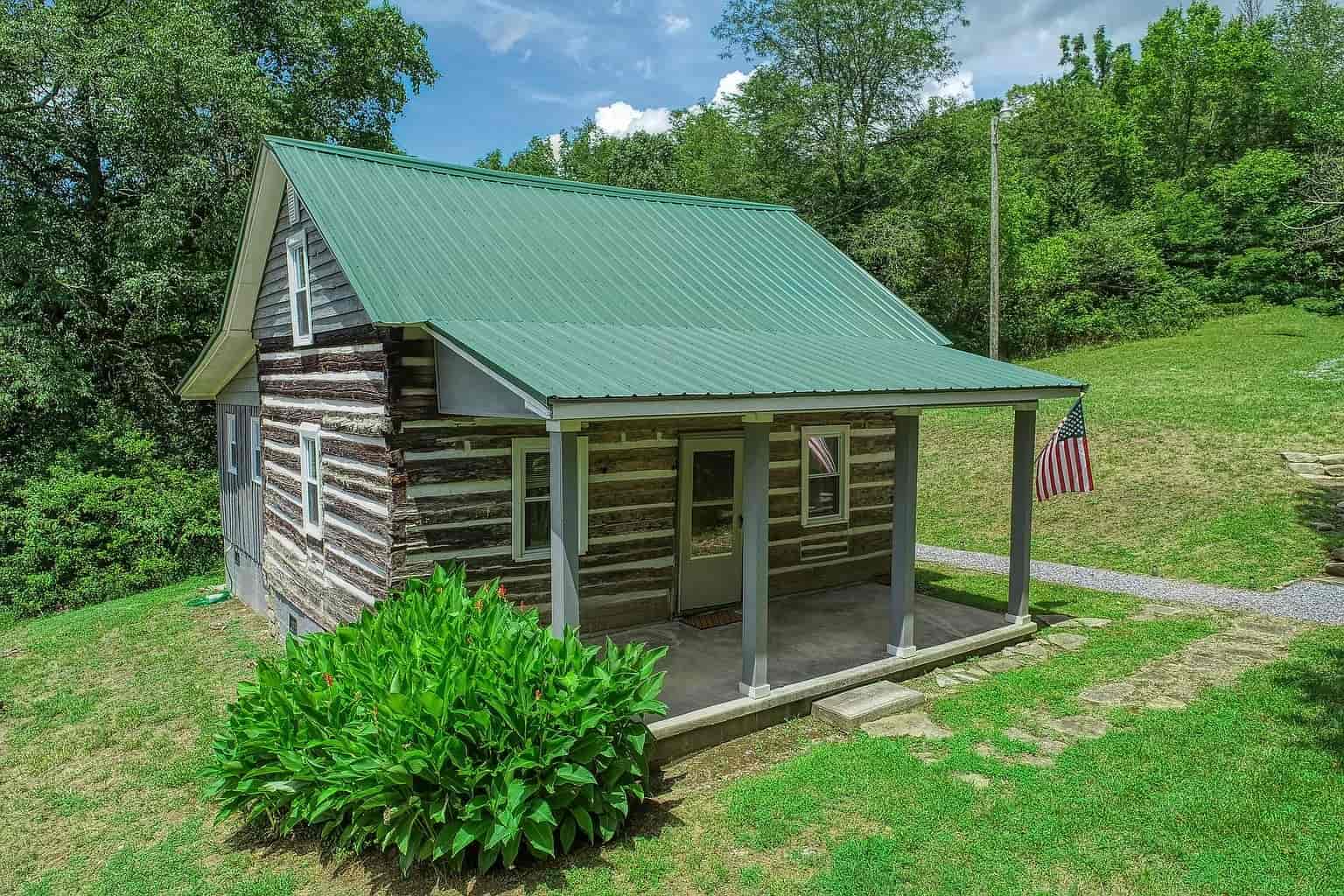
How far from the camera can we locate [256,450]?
12.8 meters

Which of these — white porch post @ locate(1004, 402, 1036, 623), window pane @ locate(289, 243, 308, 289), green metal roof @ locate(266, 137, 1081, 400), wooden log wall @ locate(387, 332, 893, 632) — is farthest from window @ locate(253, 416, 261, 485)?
white porch post @ locate(1004, 402, 1036, 623)

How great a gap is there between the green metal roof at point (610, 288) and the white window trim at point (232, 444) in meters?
6.08

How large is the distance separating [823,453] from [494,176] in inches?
220

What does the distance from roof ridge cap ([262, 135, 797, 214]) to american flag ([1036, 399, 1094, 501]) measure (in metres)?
6.28

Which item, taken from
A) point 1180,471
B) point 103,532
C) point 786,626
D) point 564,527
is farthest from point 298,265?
point 1180,471

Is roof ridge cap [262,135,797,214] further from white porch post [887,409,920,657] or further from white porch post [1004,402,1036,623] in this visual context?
white porch post [1004,402,1036,623]

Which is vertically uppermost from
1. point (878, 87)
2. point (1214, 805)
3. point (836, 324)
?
point (878, 87)

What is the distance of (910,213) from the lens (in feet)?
99.5

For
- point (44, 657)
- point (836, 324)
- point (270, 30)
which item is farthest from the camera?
point (270, 30)

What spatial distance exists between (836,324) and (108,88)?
53.1 ft

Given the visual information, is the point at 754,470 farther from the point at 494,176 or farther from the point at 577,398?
the point at 494,176

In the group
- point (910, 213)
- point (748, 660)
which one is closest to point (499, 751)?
point (748, 660)

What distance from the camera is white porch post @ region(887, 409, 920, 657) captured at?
805cm

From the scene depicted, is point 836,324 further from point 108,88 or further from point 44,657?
point 108,88
